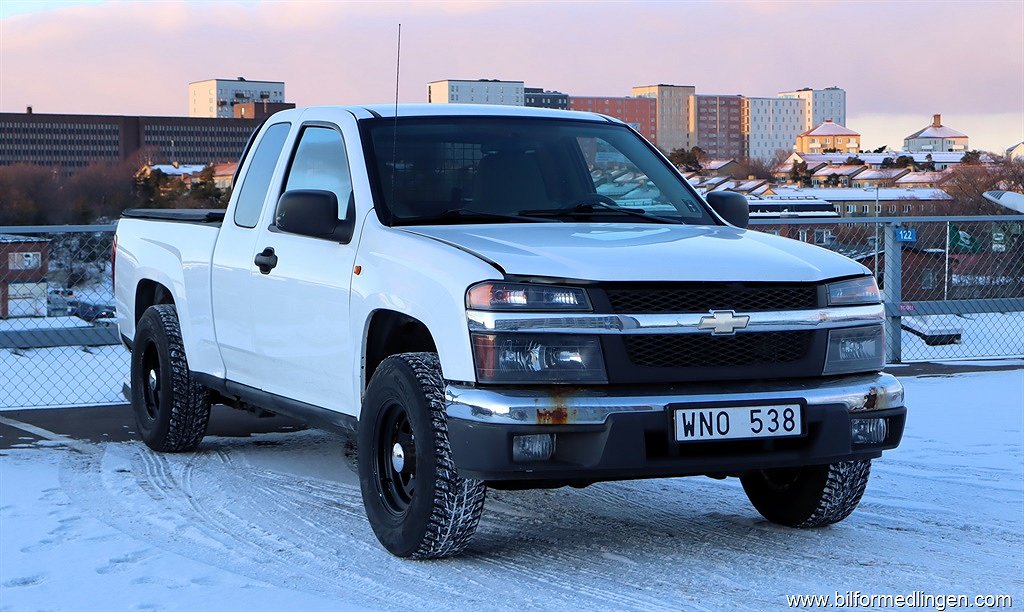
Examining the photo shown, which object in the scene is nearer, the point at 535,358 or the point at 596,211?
the point at 535,358

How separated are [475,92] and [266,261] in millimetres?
7725

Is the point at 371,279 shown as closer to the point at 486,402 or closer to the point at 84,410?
the point at 486,402

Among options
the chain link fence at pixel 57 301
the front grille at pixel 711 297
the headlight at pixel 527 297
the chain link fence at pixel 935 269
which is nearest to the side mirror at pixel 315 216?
the headlight at pixel 527 297

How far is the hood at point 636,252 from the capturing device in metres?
4.96

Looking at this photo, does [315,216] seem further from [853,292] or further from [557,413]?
[853,292]

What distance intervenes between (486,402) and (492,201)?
150 cm

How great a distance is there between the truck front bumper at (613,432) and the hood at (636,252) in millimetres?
400

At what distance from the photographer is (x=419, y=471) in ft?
16.7

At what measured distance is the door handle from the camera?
642 cm

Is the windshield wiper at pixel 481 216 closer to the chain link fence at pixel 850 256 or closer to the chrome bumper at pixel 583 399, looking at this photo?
the chrome bumper at pixel 583 399

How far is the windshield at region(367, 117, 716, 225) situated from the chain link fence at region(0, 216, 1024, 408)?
4283mm

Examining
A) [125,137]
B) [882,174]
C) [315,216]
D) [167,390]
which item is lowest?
[167,390]

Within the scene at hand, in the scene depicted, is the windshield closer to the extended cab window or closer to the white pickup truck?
the white pickup truck

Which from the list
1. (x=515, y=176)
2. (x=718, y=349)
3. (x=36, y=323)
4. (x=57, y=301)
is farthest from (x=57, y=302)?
(x=718, y=349)
